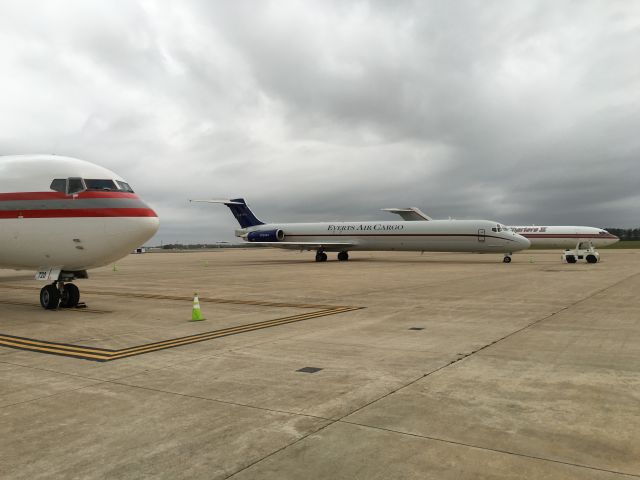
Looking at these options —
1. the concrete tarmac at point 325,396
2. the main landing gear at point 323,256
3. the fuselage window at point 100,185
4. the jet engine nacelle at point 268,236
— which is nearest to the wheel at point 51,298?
the concrete tarmac at point 325,396

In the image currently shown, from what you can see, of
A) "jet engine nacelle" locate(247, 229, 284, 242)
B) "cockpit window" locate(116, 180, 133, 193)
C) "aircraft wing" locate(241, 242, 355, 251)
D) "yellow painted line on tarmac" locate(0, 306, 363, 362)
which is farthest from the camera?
"jet engine nacelle" locate(247, 229, 284, 242)

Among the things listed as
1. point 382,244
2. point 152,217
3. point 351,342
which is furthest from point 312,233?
point 351,342

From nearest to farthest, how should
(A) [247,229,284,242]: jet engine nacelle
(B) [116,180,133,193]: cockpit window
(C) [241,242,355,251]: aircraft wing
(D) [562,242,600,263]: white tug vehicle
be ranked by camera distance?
1. (B) [116,180,133,193]: cockpit window
2. (D) [562,242,600,263]: white tug vehicle
3. (C) [241,242,355,251]: aircraft wing
4. (A) [247,229,284,242]: jet engine nacelle

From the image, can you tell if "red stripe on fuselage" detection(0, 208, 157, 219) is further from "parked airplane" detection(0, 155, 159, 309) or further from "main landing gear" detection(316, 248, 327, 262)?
"main landing gear" detection(316, 248, 327, 262)

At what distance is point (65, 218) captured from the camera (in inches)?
471

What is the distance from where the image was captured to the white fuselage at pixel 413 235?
3525cm

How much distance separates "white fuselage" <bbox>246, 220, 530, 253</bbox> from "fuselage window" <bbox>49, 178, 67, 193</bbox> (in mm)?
29101

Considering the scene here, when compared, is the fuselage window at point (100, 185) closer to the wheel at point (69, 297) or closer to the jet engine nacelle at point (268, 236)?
the wheel at point (69, 297)

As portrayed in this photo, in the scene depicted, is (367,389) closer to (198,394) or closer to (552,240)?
(198,394)

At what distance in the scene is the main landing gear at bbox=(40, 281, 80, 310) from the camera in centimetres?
1308

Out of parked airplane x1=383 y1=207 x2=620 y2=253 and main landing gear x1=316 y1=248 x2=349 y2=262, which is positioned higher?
parked airplane x1=383 y1=207 x2=620 y2=253

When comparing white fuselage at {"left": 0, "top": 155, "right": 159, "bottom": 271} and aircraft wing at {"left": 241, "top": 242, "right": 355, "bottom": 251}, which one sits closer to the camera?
white fuselage at {"left": 0, "top": 155, "right": 159, "bottom": 271}

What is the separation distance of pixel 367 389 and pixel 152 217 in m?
8.73

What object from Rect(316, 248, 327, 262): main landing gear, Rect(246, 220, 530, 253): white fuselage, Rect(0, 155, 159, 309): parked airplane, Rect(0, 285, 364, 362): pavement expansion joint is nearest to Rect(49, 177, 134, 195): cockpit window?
Rect(0, 155, 159, 309): parked airplane
